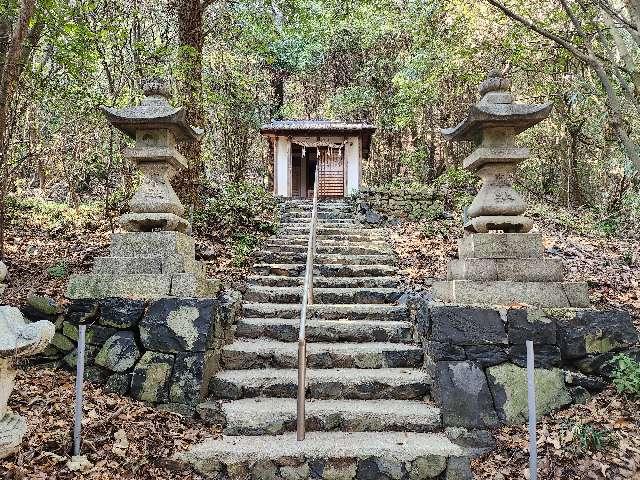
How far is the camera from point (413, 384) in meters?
4.34

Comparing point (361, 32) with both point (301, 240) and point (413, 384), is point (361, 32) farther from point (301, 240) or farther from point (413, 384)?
point (413, 384)

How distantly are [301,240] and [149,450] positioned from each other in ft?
19.4

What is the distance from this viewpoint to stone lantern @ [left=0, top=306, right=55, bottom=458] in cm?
194

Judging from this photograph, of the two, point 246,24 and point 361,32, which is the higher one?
point 361,32

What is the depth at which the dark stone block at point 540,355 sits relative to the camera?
13.1ft

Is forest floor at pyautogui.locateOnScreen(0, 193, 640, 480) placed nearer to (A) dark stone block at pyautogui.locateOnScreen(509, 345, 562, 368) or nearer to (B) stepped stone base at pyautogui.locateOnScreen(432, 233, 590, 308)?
(A) dark stone block at pyautogui.locateOnScreen(509, 345, 562, 368)

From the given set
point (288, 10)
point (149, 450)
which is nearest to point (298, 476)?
point (149, 450)

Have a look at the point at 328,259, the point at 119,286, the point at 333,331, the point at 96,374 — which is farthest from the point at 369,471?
the point at 328,259

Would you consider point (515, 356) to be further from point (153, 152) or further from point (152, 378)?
point (153, 152)

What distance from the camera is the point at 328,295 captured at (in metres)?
6.29

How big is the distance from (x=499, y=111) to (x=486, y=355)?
228 cm

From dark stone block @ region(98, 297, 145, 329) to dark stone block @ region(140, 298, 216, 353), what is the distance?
0.08 m

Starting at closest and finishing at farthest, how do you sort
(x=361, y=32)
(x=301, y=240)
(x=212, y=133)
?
(x=301, y=240)
(x=212, y=133)
(x=361, y=32)

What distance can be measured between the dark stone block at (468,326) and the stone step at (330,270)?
3.14 metres
